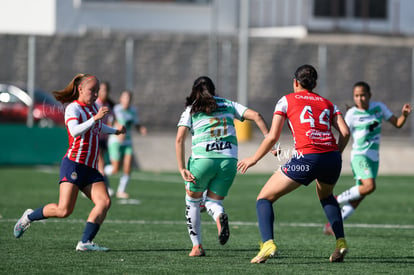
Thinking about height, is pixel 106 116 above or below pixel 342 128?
below

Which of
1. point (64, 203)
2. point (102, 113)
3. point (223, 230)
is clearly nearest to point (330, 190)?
point (223, 230)

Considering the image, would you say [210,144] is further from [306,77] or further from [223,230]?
[306,77]

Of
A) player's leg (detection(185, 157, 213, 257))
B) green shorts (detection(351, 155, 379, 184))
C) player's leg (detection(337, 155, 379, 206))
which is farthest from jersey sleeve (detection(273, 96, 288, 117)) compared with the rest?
green shorts (detection(351, 155, 379, 184))

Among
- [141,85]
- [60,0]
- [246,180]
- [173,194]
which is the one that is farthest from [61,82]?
[173,194]

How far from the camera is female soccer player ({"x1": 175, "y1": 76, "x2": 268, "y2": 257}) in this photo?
384 inches

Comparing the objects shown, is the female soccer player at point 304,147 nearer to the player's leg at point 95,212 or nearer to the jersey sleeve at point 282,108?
the jersey sleeve at point 282,108

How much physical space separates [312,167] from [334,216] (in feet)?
2.27

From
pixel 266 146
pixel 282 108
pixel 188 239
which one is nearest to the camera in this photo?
pixel 266 146

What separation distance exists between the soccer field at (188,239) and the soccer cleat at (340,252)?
85 mm

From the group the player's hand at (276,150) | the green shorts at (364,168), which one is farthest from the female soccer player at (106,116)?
the player's hand at (276,150)

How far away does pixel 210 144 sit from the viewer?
979 cm

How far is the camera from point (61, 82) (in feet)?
103

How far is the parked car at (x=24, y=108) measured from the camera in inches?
1056

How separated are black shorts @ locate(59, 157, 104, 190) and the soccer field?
75 centimetres
